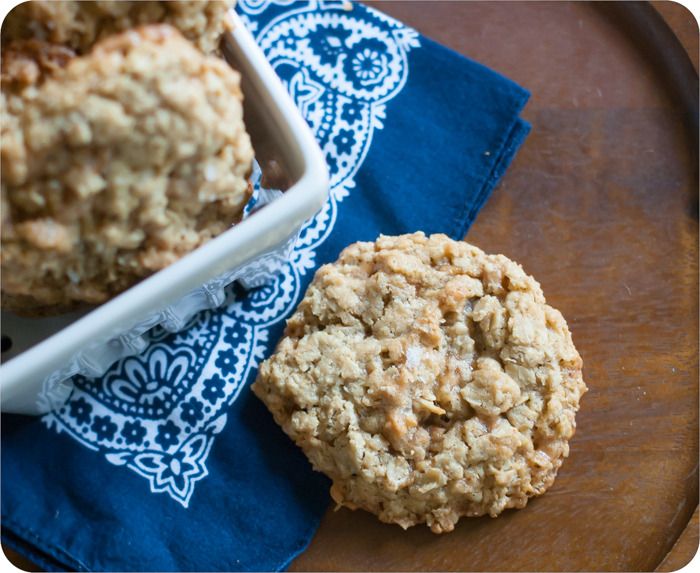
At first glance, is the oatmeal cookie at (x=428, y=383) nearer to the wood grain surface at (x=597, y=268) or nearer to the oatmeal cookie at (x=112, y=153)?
the wood grain surface at (x=597, y=268)

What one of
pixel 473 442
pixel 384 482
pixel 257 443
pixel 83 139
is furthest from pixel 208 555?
pixel 83 139

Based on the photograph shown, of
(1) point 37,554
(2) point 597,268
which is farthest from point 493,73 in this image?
(1) point 37,554

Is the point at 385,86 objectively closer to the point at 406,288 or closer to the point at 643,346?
the point at 406,288

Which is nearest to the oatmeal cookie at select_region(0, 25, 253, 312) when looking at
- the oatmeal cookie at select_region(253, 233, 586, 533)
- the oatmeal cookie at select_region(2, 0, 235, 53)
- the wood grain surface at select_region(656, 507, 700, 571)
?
the oatmeal cookie at select_region(2, 0, 235, 53)

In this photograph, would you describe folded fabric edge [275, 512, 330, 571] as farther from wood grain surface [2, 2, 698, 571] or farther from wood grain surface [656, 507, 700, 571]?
wood grain surface [656, 507, 700, 571]

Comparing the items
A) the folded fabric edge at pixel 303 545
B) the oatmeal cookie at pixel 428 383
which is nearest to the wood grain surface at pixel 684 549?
the oatmeal cookie at pixel 428 383

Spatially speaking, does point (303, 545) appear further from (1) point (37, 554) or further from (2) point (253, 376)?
(1) point (37, 554)

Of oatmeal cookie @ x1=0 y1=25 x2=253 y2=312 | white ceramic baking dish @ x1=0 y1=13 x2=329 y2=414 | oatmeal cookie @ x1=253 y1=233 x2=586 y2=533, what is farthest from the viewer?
oatmeal cookie @ x1=253 y1=233 x2=586 y2=533

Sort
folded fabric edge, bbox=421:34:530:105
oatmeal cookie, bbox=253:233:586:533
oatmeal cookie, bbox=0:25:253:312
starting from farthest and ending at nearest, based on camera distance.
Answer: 1. folded fabric edge, bbox=421:34:530:105
2. oatmeal cookie, bbox=253:233:586:533
3. oatmeal cookie, bbox=0:25:253:312
